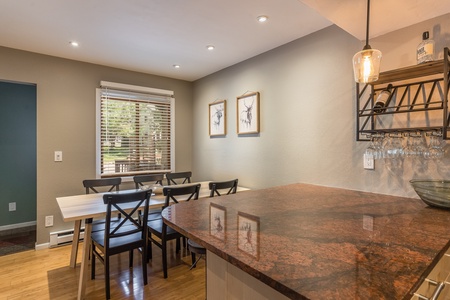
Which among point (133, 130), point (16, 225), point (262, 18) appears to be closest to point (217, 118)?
point (133, 130)

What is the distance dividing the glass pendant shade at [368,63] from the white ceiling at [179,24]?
39cm

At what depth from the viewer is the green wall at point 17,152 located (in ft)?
11.7

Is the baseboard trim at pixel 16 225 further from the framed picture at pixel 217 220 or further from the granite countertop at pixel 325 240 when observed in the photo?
the framed picture at pixel 217 220

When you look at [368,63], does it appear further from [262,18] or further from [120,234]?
[120,234]

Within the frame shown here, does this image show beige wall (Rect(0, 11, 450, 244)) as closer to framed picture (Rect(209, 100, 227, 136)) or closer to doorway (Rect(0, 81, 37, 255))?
framed picture (Rect(209, 100, 227, 136))

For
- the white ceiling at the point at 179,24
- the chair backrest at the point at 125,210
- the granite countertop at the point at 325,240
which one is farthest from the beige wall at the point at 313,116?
the chair backrest at the point at 125,210

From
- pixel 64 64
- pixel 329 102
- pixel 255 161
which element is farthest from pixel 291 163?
pixel 64 64

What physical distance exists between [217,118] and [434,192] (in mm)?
2729

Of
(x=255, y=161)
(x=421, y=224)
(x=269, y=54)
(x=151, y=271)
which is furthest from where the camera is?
(x=255, y=161)

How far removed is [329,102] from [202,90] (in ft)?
7.56

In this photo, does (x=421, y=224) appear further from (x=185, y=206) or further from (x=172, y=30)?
(x=172, y=30)

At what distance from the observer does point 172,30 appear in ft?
7.78

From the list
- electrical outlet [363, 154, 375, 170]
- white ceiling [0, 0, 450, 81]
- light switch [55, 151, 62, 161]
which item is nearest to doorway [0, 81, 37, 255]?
light switch [55, 151, 62, 161]

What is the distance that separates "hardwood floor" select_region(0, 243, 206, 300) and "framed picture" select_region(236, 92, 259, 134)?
5.56 ft
